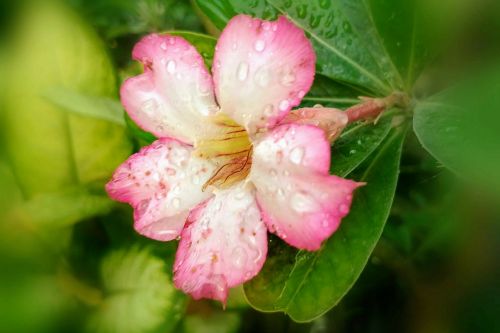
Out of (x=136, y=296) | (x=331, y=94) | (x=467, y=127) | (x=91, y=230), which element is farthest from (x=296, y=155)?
(x=91, y=230)

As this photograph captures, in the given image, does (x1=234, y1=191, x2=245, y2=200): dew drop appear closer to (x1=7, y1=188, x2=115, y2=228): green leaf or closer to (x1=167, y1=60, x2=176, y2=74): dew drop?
(x1=167, y1=60, x2=176, y2=74): dew drop

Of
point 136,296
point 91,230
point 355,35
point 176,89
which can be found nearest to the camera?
point 176,89

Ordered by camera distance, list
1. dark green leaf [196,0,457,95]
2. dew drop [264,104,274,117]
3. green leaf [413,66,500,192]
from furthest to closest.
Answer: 1. dark green leaf [196,0,457,95]
2. dew drop [264,104,274,117]
3. green leaf [413,66,500,192]

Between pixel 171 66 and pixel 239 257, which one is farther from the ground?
pixel 171 66

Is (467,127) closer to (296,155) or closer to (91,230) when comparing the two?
(296,155)

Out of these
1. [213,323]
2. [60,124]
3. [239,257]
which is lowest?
[213,323]

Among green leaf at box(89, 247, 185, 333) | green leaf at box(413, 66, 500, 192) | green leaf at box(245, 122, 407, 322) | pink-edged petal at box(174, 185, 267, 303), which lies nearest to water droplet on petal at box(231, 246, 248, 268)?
pink-edged petal at box(174, 185, 267, 303)

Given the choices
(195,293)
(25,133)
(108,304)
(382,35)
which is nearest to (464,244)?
(382,35)
